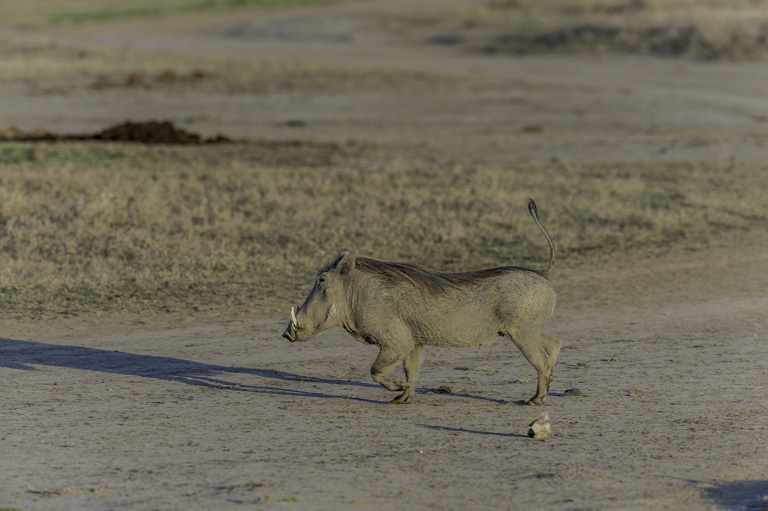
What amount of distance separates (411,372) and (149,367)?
195cm

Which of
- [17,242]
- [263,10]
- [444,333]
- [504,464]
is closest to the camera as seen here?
[504,464]

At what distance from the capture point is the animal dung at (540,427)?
617 centimetres

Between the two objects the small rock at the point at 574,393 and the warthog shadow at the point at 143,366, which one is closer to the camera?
the small rock at the point at 574,393

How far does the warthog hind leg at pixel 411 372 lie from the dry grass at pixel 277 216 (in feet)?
8.89

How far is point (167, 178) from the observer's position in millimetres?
14820

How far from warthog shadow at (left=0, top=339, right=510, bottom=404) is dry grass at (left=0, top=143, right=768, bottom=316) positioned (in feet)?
3.98

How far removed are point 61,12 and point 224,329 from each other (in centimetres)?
5065

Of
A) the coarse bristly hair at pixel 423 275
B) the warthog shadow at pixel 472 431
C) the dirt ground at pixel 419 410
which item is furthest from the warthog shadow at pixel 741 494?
the coarse bristly hair at pixel 423 275

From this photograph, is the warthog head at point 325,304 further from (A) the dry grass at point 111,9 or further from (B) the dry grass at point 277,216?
(A) the dry grass at point 111,9

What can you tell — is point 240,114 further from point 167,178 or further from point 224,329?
point 224,329

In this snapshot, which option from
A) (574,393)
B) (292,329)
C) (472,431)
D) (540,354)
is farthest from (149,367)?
(574,393)

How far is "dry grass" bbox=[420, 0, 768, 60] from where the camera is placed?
30.5m

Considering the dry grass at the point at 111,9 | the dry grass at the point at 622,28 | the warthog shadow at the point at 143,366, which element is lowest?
the warthog shadow at the point at 143,366

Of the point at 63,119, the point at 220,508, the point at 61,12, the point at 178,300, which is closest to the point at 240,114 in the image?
the point at 63,119
